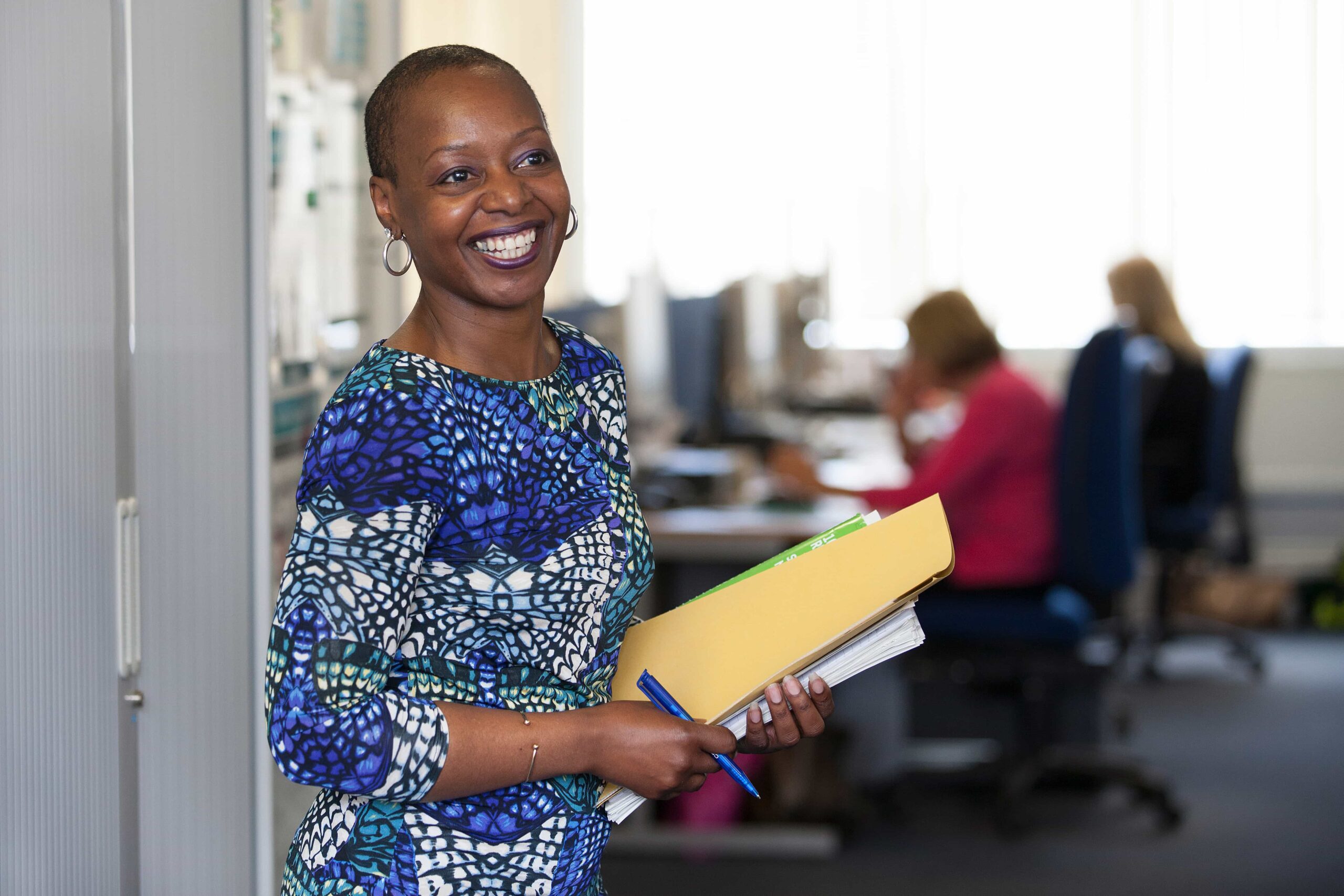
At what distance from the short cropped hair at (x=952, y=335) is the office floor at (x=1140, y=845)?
113 cm

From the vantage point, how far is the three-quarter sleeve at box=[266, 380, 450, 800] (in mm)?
817

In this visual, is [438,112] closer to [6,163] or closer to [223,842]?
[6,163]

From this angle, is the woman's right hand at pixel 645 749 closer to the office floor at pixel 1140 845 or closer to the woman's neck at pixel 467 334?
the woman's neck at pixel 467 334

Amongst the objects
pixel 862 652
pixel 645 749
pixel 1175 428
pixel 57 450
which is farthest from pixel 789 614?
pixel 1175 428

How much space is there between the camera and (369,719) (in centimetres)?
82

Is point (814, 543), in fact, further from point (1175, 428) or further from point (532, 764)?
point (1175, 428)

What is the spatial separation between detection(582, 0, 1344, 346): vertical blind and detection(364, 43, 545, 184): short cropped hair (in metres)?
4.79

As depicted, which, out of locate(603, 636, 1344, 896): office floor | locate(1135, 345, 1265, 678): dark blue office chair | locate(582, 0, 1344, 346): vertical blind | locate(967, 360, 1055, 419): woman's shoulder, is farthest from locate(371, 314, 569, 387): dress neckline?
locate(582, 0, 1344, 346): vertical blind

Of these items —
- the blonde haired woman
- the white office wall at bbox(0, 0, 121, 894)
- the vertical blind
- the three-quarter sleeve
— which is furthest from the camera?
the vertical blind

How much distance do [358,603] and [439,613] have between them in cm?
8

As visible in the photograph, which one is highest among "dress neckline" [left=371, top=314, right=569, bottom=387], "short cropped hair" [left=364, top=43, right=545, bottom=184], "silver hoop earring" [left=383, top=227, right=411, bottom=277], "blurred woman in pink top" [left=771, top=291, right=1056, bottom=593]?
"short cropped hair" [left=364, top=43, right=545, bottom=184]

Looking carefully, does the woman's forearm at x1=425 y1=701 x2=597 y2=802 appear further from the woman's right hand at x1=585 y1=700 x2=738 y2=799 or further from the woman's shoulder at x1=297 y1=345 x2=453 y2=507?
the woman's shoulder at x1=297 y1=345 x2=453 y2=507

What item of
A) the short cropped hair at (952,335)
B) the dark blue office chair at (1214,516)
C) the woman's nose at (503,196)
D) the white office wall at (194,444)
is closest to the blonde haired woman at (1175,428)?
the dark blue office chair at (1214,516)

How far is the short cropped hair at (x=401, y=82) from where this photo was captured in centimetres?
94
